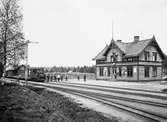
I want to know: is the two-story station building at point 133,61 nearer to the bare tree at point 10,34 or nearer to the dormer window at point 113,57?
the dormer window at point 113,57

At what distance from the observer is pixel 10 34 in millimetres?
17234

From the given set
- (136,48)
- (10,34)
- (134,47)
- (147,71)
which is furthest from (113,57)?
(10,34)

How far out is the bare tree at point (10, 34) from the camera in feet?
54.9

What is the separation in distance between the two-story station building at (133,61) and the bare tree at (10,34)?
23.5 meters

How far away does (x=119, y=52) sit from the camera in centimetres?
3781

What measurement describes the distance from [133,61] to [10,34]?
2468 cm

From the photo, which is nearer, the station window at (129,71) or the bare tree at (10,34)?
the bare tree at (10,34)

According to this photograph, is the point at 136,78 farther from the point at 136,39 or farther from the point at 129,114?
the point at 129,114

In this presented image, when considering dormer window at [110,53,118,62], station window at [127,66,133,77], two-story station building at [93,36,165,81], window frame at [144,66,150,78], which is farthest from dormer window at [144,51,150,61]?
dormer window at [110,53,118,62]

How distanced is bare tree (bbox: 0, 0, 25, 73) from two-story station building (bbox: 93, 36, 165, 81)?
23501 mm

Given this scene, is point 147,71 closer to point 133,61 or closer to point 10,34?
point 133,61

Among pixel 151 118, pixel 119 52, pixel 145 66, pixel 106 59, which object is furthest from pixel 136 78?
pixel 151 118

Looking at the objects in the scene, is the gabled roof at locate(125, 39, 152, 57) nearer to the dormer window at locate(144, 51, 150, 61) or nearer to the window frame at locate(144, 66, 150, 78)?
the dormer window at locate(144, 51, 150, 61)

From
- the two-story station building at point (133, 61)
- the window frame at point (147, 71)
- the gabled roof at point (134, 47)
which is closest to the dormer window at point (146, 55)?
the two-story station building at point (133, 61)
